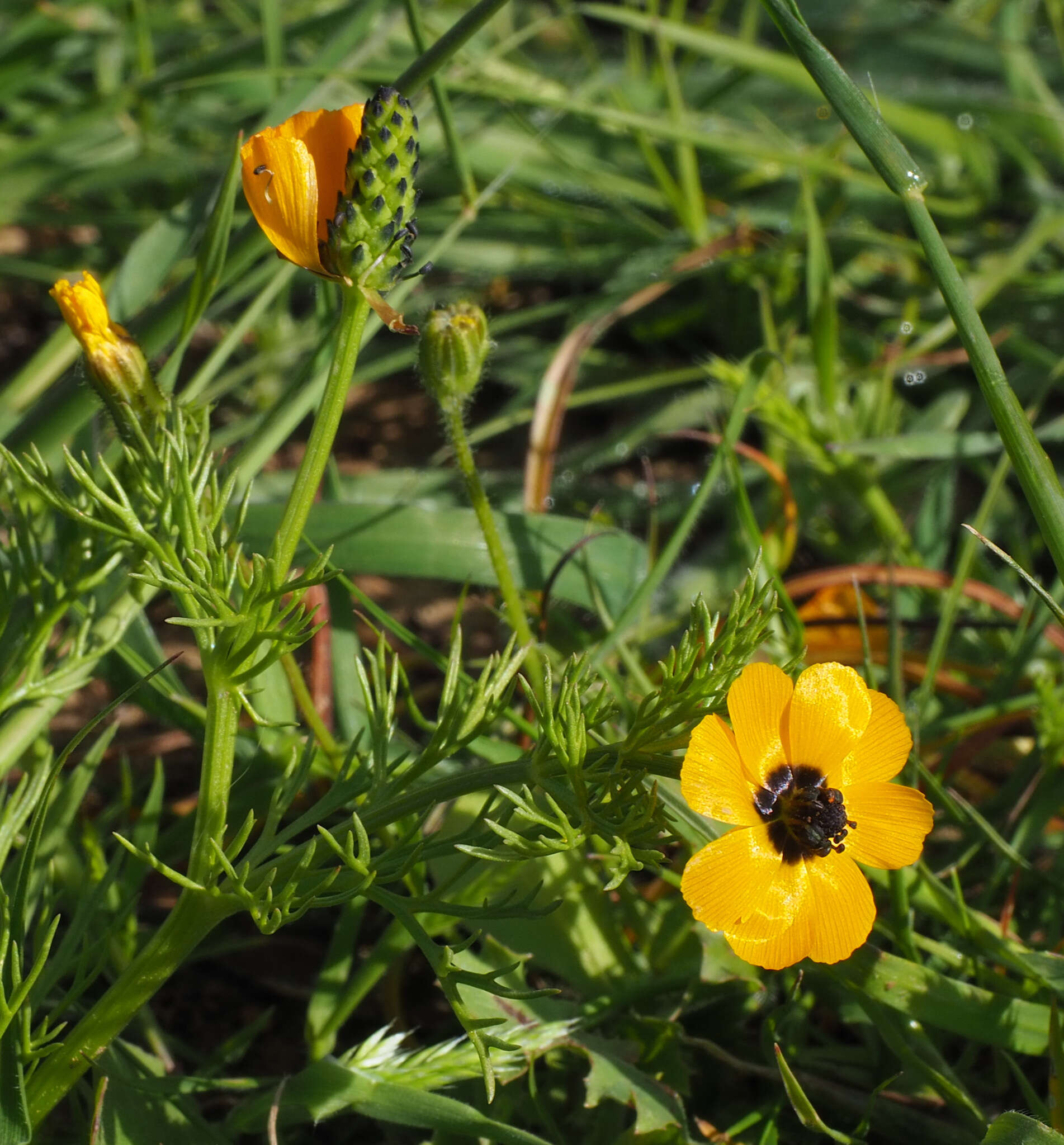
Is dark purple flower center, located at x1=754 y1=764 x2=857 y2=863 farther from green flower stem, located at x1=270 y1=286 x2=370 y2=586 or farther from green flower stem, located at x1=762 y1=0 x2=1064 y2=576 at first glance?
green flower stem, located at x1=270 y1=286 x2=370 y2=586

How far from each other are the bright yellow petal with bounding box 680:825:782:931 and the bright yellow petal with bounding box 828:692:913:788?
9 cm

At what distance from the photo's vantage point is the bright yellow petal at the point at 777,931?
0.79 metres

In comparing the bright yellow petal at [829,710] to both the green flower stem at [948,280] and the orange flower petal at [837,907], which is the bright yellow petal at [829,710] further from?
the green flower stem at [948,280]

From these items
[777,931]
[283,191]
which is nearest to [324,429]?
[283,191]

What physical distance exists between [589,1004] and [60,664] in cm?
69

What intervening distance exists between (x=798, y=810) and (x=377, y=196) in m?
0.57

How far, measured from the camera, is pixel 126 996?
3.02ft

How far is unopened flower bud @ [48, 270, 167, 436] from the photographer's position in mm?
1029

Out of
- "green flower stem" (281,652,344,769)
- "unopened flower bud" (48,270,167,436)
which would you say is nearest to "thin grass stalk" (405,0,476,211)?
"unopened flower bud" (48,270,167,436)

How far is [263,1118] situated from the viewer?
109 cm

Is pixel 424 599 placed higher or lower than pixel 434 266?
lower

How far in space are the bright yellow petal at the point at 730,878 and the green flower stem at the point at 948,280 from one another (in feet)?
1.19

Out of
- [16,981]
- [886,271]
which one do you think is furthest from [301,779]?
[886,271]

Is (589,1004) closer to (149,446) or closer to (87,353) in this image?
(149,446)
